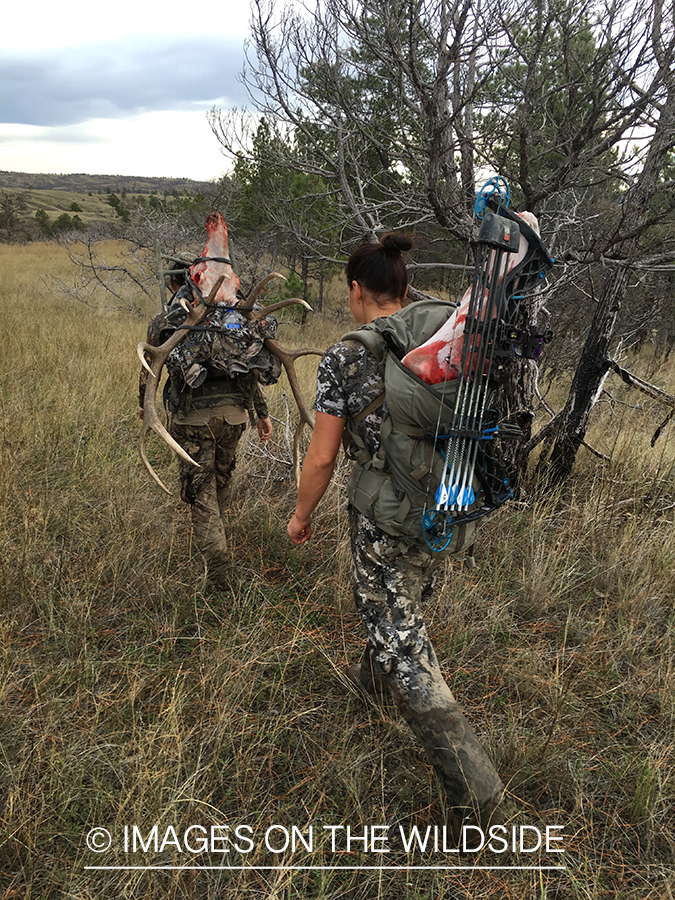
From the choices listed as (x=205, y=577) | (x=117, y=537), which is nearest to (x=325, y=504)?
(x=205, y=577)

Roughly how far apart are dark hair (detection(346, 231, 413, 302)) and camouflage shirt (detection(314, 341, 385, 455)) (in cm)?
29

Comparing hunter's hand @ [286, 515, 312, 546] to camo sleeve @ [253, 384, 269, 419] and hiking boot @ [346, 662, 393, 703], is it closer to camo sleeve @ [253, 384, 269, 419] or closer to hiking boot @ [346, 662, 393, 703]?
hiking boot @ [346, 662, 393, 703]

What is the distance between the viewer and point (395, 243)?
74.2 inches

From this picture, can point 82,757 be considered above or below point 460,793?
below

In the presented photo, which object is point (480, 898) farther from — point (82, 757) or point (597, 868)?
point (82, 757)

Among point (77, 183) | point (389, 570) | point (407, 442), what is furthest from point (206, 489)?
point (77, 183)

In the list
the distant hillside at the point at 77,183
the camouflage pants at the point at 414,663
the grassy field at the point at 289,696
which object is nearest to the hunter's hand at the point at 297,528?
the camouflage pants at the point at 414,663

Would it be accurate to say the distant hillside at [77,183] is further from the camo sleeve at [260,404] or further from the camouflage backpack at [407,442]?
the camouflage backpack at [407,442]

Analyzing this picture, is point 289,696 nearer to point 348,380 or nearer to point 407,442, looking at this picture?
point 407,442

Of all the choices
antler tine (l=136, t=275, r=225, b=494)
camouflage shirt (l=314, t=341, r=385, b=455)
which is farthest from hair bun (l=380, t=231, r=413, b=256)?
antler tine (l=136, t=275, r=225, b=494)

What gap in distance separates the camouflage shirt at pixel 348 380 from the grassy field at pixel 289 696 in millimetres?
1290

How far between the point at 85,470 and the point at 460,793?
11.3 ft

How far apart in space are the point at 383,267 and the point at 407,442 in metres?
0.68

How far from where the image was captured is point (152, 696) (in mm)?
2287
